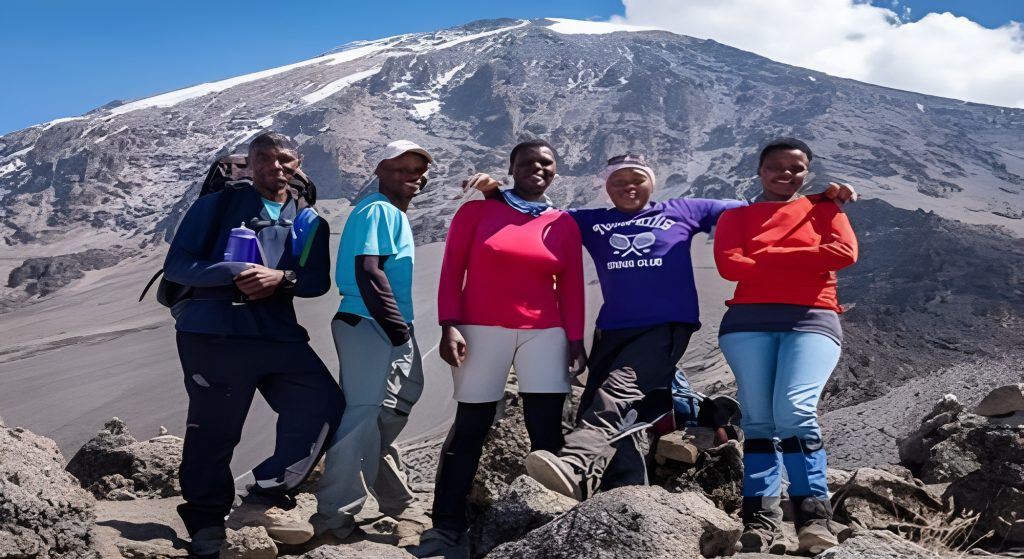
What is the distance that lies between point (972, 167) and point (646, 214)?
159ft

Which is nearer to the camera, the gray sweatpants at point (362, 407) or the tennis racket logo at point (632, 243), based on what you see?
the gray sweatpants at point (362, 407)

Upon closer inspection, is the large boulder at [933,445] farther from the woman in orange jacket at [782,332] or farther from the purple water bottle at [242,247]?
the purple water bottle at [242,247]

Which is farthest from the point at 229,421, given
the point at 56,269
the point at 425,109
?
the point at 425,109

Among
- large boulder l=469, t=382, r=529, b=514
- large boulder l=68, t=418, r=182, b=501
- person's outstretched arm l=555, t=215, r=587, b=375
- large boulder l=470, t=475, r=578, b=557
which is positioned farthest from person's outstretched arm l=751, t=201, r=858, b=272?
large boulder l=68, t=418, r=182, b=501

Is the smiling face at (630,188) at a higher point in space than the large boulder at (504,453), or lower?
higher

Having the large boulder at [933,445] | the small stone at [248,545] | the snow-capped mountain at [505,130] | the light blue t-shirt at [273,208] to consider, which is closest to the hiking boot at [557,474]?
the small stone at [248,545]

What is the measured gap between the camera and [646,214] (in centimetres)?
353

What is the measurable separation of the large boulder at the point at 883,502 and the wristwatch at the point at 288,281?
8.38ft

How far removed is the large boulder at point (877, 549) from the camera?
2375 millimetres

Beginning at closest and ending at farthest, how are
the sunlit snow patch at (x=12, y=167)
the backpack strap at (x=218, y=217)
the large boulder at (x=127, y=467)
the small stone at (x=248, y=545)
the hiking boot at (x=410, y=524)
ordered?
the small stone at (x=248, y=545) → the backpack strap at (x=218, y=217) → the hiking boot at (x=410, y=524) → the large boulder at (x=127, y=467) → the sunlit snow patch at (x=12, y=167)

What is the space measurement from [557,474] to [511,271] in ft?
2.94

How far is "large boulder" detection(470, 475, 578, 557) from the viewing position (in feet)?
9.43

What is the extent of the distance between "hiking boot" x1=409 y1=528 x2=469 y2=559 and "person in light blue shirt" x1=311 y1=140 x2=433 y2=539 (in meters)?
0.39

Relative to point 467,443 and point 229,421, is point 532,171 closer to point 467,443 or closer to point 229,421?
point 467,443
